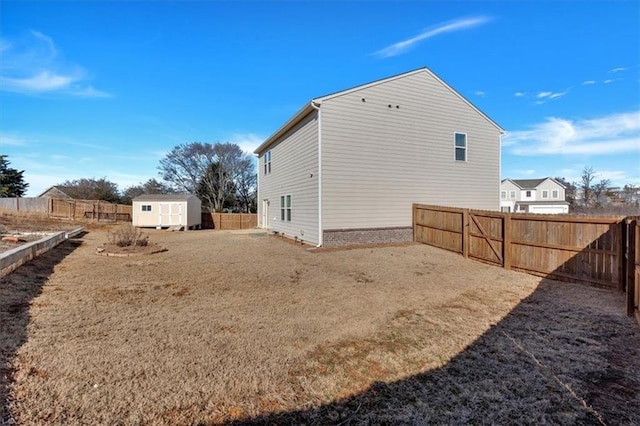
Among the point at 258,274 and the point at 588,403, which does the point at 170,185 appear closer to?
the point at 258,274

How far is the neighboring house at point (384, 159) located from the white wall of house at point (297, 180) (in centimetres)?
5

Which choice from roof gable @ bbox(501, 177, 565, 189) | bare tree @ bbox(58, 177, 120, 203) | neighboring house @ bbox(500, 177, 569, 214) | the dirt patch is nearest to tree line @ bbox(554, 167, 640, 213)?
neighboring house @ bbox(500, 177, 569, 214)

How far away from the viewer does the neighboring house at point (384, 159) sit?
11828 millimetres

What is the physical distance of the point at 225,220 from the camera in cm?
2969

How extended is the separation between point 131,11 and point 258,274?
857cm

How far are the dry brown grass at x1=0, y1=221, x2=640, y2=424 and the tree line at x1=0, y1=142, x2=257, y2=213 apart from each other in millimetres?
29015

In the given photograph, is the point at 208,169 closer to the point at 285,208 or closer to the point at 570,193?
the point at 285,208

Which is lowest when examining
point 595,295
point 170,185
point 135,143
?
point 595,295

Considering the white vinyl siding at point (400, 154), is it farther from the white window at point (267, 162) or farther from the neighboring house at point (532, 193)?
the neighboring house at point (532, 193)

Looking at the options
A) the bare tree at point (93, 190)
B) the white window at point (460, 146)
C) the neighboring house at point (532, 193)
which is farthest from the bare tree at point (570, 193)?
the bare tree at point (93, 190)

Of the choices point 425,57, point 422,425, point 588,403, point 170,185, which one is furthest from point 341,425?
point 170,185

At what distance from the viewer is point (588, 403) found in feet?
8.48

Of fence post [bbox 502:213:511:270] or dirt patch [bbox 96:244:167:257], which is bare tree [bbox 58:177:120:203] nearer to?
dirt patch [bbox 96:244:167:257]

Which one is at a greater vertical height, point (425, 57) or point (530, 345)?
point (425, 57)
